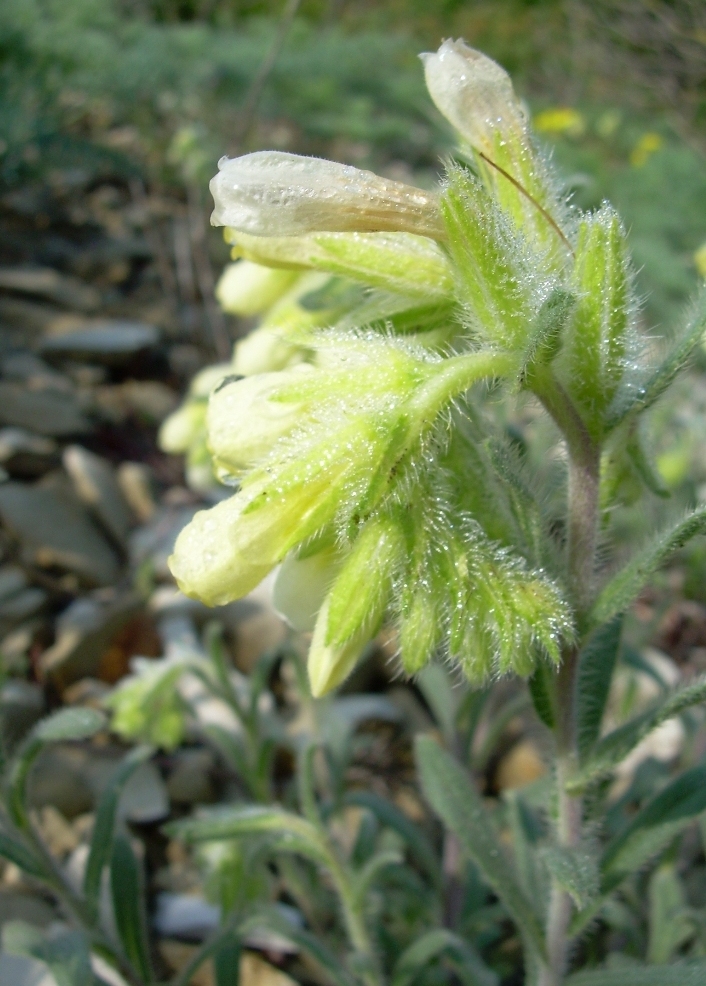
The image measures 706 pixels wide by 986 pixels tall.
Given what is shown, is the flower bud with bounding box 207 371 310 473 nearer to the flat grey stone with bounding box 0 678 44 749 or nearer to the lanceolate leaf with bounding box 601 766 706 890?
the lanceolate leaf with bounding box 601 766 706 890

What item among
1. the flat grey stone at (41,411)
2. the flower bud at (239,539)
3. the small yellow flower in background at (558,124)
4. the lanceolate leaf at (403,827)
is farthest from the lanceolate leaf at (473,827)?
the small yellow flower in background at (558,124)

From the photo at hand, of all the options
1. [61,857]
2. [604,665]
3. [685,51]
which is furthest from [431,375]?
[685,51]

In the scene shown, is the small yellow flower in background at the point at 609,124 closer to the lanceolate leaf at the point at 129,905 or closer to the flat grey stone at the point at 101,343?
the flat grey stone at the point at 101,343

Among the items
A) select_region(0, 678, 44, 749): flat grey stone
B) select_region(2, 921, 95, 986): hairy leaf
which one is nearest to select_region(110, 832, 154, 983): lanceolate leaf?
select_region(2, 921, 95, 986): hairy leaf

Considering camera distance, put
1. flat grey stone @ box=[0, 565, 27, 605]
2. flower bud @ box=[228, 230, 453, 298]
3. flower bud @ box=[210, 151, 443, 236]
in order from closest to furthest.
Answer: flower bud @ box=[210, 151, 443, 236] < flower bud @ box=[228, 230, 453, 298] < flat grey stone @ box=[0, 565, 27, 605]

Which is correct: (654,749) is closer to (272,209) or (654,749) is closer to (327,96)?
(272,209)

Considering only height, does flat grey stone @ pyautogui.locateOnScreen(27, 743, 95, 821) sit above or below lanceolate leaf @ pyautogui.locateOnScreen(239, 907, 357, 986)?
below
